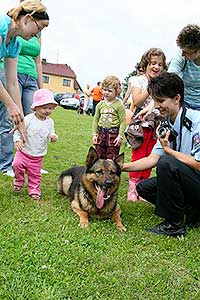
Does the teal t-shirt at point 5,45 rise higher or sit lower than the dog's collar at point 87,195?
higher

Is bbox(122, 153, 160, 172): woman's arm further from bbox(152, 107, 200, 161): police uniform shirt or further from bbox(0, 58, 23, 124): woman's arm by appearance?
bbox(0, 58, 23, 124): woman's arm

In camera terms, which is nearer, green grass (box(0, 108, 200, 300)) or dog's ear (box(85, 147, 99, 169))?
green grass (box(0, 108, 200, 300))

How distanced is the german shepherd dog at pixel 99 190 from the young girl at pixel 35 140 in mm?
654

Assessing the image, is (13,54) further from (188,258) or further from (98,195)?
(188,258)

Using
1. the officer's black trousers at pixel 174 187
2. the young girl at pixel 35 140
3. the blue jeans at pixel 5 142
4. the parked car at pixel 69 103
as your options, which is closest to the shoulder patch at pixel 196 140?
the officer's black trousers at pixel 174 187

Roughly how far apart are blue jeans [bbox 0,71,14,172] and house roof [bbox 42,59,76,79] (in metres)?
61.9

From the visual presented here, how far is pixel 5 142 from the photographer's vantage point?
19.0 ft

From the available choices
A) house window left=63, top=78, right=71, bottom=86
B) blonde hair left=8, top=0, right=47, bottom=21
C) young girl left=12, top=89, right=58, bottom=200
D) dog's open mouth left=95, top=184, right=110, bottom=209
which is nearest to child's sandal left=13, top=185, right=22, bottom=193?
young girl left=12, top=89, right=58, bottom=200

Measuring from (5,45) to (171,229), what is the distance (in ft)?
7.82

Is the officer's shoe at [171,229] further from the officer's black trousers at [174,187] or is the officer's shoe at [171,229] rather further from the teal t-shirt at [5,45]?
the teal t-shirt at [5,45]

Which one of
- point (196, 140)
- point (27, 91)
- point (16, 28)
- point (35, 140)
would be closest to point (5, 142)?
point (27, 91)

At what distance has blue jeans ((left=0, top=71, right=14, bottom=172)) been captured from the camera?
18.8 ft

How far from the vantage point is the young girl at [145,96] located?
16.4 feet

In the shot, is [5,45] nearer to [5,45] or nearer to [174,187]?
[5,45]
